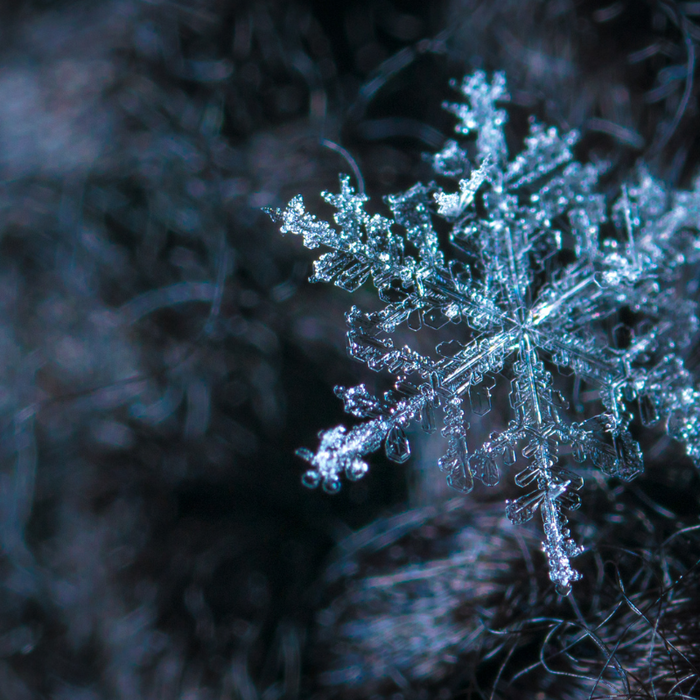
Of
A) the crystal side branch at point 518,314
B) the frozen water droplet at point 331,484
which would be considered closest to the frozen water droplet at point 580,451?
the crystal side branch at point 518,314

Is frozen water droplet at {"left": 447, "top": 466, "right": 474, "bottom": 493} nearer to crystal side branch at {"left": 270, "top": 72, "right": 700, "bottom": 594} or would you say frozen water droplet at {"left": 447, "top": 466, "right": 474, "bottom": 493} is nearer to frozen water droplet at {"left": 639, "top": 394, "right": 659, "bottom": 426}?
crystal side branch at {"left": 270, "top": 72, "right": 700, "bottom": 594}

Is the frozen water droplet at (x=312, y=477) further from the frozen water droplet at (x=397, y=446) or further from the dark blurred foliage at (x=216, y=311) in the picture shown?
the dark blurred foliage at (x=216, y=311)

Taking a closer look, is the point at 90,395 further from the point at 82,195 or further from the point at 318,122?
the point at 318,122

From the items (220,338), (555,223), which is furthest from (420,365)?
(220,338)

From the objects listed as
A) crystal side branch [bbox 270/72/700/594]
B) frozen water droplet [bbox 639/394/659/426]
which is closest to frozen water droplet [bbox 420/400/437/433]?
crystal side branch [bbox 270/72/700/594]

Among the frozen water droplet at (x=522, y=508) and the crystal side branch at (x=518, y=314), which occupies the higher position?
the crystal side branch at (x=518, y=314)

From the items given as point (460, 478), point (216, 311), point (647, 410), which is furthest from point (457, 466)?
point (216, 311)

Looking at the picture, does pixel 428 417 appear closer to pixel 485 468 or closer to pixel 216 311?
pixel 485 468
